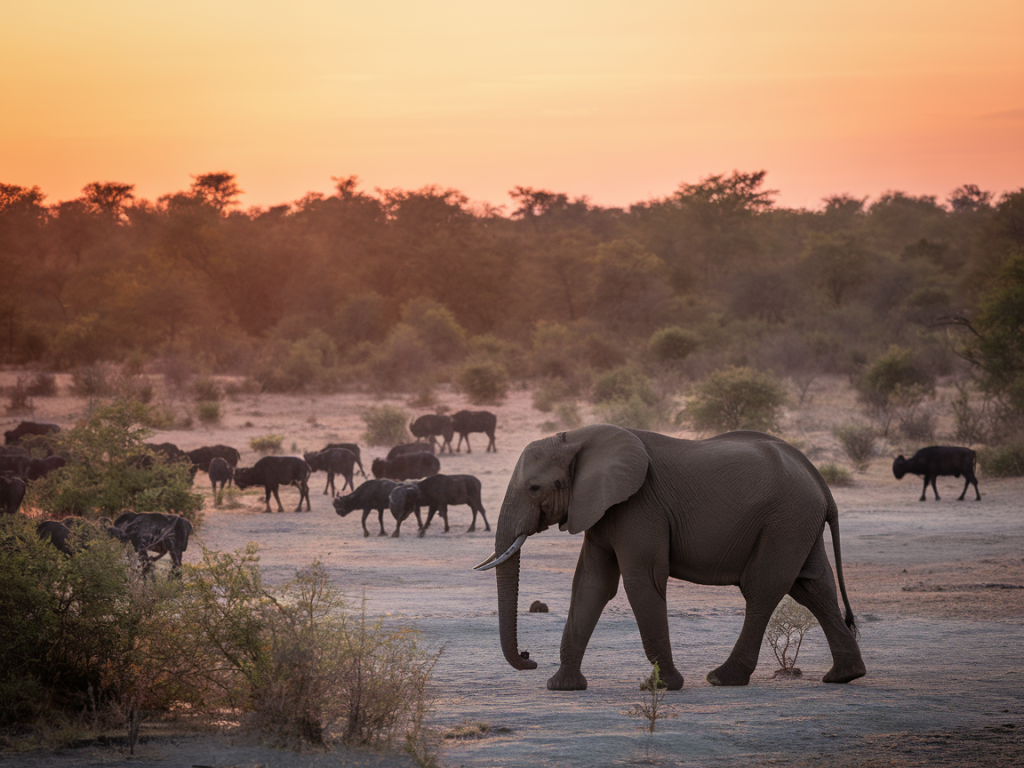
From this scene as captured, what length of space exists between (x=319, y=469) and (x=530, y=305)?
1442 inches

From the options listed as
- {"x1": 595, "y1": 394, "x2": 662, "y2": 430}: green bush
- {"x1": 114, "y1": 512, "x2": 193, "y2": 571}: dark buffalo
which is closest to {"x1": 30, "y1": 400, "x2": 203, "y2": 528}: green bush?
{"x1": 114, "y1": 512, "x2": 193, "y2": 571}: dark buffalo

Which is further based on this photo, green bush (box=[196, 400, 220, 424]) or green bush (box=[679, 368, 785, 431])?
green bush (box=[196, 400, 220, 424])

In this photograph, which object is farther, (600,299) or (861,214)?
(861,214)

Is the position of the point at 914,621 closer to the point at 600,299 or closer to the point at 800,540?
the point at 800,540

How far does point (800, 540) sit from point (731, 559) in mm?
463

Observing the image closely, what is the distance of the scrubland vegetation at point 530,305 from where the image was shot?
28.9 meters

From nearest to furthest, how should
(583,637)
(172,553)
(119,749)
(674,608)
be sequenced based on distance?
(119,749) → (583,637) → (674,608) → (172,553)

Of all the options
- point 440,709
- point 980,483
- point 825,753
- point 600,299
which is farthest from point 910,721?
point 600,299

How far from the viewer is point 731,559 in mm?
7199

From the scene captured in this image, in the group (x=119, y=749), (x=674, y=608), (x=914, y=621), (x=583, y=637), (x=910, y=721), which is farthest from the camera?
(x=674, y=608)

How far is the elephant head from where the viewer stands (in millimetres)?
6996

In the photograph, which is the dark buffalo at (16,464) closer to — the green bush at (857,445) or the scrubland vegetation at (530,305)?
the scrubland vegetation at (530,305)

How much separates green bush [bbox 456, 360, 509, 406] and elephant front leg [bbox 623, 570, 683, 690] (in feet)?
89.8

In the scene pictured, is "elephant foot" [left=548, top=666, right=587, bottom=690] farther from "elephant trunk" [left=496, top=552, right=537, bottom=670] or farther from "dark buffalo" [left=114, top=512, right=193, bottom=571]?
"dark buffalo" [left=114, top=512, right=193, bottom=571]
